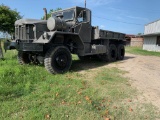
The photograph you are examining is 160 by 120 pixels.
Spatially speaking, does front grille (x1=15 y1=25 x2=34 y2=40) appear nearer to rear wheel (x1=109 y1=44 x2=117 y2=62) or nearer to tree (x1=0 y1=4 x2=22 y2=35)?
rear wheel (x1=109 y1=44 x2=117 y2=62)

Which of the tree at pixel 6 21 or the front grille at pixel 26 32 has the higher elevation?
the tree at pixel 6 21

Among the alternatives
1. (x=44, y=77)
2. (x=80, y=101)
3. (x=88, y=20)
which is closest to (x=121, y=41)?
(x=88, y=20)

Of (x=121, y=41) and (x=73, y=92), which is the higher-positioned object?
(x=121, y=41)

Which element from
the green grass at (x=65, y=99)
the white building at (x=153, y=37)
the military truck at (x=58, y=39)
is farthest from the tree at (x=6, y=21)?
the white building at (x=153, y=37)

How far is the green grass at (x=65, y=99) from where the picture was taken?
3.03 m

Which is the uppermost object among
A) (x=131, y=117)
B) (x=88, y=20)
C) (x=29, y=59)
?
(x=88, y=20)

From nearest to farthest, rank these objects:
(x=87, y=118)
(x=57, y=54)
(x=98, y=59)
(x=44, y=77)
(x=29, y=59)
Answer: (x=87, y=118), (x=44, y=77), (x=57, y=54), (x=29, y=59), (x=98, y=59)

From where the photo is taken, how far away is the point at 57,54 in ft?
19.4

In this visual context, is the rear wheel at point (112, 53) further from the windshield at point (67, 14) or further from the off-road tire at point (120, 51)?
the windshield at point (67, 14)

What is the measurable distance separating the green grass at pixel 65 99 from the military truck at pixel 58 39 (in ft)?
3.08

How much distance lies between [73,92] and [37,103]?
3.38 ft

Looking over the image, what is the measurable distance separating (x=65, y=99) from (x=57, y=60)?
241 cm

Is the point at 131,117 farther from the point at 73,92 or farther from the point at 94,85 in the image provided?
the point at 94,85

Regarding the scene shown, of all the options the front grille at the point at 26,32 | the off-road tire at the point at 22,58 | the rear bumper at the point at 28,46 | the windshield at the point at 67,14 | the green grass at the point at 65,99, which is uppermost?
the windshield at the point at 67,14
